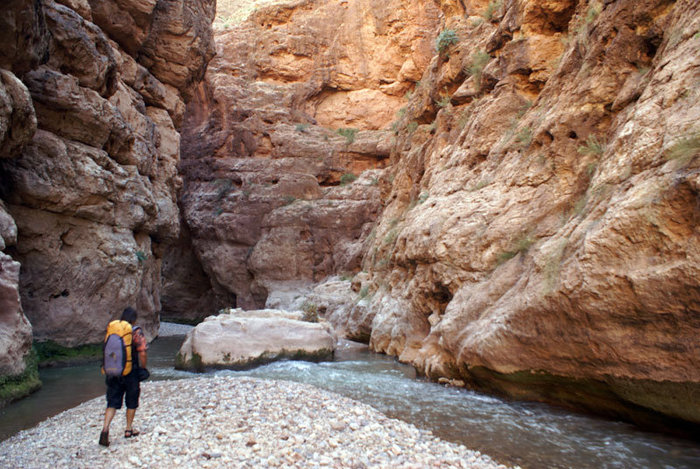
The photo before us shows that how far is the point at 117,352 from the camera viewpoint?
4.75 meters

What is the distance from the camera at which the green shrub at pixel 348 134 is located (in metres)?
30.4

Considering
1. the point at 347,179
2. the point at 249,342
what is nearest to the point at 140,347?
the point at 249,342

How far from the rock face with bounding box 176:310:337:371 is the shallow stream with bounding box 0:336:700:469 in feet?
1.41

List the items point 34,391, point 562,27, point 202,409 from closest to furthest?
point 202,409 → point 34,391 → point 562,27

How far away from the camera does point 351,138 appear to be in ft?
99.7

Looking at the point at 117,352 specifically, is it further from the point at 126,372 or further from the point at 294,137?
the point at 294,137

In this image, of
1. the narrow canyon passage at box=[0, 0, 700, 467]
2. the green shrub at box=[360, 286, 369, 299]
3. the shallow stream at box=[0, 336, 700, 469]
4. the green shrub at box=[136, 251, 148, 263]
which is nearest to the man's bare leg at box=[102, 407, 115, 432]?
the shallow stream at box=[0, 336, 700, 469]

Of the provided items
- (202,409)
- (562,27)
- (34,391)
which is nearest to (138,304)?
(34,391)

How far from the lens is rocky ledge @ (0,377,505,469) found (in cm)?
429

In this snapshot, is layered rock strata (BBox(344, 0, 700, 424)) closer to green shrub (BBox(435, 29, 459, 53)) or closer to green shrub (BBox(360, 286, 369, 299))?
green shrub (BBox(435, 29, 459, 53))

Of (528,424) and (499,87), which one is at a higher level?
(499,87)

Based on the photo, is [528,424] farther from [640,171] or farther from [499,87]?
[499,87]

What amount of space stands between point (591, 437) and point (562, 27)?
1021 cm

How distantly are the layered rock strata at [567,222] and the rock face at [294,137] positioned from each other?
478 inches
